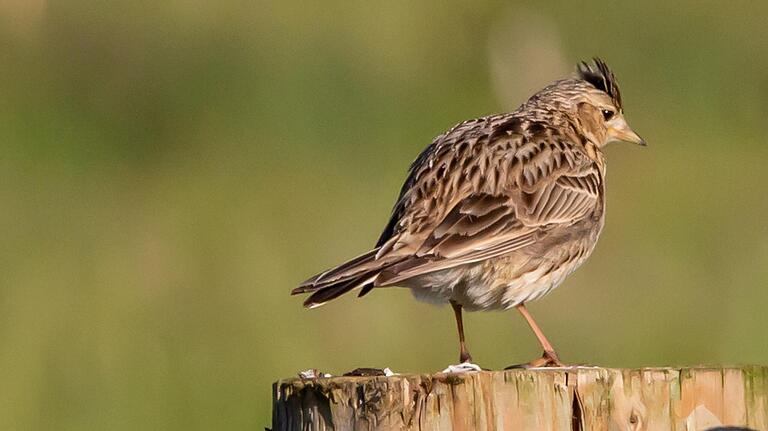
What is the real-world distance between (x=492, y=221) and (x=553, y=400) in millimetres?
2122

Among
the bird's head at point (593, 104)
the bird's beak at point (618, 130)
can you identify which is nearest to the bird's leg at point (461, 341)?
the bird's head at point (593, 104)

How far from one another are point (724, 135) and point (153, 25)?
4641 mm

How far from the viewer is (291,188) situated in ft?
37.3

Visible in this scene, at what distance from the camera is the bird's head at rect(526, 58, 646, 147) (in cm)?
838

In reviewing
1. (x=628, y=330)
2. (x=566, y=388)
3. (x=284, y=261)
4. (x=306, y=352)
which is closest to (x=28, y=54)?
Result: (x=284, y=261)

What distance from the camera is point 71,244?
10.6m

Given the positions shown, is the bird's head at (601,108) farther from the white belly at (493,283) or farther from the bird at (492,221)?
the white belly at (493,283)

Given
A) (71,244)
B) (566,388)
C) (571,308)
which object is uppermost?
(71,244)

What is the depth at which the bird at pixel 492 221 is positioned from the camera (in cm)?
663

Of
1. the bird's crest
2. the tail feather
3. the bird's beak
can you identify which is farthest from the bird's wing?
the bird's crest

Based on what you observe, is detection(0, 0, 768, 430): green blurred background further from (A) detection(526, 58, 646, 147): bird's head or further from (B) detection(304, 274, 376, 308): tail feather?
(B) detection(304, 274, 376, 308): tail feather

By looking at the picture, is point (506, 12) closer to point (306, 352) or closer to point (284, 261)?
point (284, 261)

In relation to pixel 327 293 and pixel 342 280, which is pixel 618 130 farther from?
pixel 327 293

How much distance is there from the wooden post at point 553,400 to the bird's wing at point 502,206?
1.32 meters
